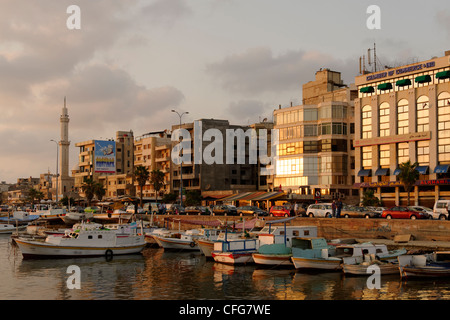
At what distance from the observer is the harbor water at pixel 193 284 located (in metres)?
28.4

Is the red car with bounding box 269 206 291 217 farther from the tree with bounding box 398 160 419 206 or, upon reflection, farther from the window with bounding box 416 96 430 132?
the window with bounding box 416 96 430 132

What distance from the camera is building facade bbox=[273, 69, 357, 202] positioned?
91.9m

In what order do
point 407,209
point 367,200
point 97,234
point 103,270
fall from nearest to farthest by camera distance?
point 103,270
point 97,234
point 407,209
point 367,200

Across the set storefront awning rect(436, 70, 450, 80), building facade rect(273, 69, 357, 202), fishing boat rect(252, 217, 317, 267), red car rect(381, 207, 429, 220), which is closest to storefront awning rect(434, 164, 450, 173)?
storefront awning rect(436, 70, 450, 80)

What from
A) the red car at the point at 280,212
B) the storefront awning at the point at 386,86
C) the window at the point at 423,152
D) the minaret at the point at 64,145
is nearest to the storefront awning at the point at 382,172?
the window at the point at 423,152

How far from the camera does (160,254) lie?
50.4 meters

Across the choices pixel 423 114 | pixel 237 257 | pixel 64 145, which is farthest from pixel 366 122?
pixel 64 145

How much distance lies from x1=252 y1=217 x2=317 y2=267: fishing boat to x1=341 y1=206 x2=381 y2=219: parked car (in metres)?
16.4

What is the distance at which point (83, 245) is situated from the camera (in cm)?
4669

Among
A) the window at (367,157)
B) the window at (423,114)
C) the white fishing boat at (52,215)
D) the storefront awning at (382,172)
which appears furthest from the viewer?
the white fishing boat at (52,215)

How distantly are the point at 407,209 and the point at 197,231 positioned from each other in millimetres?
22291

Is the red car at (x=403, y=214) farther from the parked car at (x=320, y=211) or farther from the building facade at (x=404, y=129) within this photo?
the building facade at (x=404, y=129)
